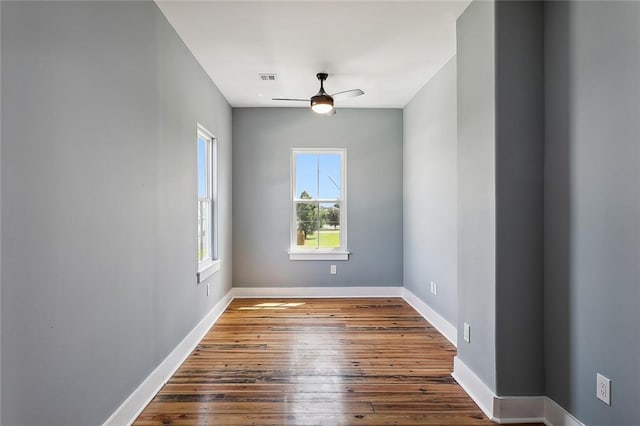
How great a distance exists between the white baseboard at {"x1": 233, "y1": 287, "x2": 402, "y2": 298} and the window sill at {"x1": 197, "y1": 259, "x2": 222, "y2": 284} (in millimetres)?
979

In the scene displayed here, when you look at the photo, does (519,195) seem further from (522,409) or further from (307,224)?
(307,224)

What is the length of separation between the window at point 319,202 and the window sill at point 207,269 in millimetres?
1305

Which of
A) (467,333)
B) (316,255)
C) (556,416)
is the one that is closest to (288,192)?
(316,255)

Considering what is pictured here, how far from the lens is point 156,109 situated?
255 cm

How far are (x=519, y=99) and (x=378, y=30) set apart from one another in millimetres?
1309

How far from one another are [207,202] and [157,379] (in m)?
2.10

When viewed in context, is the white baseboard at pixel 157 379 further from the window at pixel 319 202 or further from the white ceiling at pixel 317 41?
the white ceiling at pixel 317 41

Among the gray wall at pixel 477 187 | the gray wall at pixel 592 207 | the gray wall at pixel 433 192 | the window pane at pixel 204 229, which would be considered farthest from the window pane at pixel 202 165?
the gray wall at pixel 592 207

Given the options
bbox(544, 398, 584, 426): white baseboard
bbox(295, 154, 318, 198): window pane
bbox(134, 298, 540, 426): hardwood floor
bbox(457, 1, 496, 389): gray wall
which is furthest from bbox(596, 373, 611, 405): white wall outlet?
bbox(295, 154, 318, 198): window pane

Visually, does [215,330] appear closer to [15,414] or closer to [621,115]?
[15,414]

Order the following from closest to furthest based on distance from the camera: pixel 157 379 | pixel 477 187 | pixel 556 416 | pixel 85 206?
pixel 85 206
pixel 556 416
pixel 477 187
pixel 157 379

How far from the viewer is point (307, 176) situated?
208 inches

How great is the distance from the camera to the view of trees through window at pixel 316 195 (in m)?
5.27

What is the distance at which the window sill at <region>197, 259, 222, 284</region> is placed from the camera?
3562 mm
